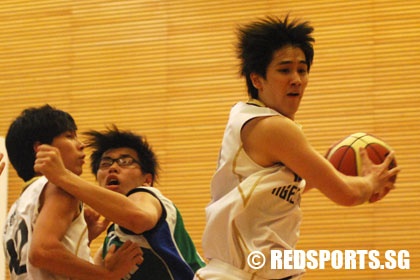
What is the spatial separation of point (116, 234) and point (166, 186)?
8.67 feet

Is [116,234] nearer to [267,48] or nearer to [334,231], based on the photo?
[267,48]

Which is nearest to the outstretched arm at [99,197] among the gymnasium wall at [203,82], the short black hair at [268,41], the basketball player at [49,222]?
the basketball player at [49,222]

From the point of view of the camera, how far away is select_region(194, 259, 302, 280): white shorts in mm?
2982

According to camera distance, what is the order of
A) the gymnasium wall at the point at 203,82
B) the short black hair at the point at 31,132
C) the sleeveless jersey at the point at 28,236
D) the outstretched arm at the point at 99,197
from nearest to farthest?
1. the outstretched arm at the point at 99,197
2. the sleeveless jersey at the point at 28,236
3. the short black hair at the point at 31,132
4. the gymnasium wall at the point at 203,82

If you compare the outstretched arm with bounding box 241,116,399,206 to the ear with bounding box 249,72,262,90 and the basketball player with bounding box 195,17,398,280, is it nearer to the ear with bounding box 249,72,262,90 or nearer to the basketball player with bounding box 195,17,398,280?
the basketball player with bounding box 195,17,398,280

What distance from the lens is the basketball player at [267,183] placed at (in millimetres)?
2992

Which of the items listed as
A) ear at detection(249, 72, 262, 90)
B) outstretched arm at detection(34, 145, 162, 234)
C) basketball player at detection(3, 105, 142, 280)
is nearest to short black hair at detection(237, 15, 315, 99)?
ear at detection(249, 72, 262, 90)

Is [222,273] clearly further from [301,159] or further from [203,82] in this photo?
[203,82]

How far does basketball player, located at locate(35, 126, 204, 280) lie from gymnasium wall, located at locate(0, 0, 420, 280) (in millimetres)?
2119

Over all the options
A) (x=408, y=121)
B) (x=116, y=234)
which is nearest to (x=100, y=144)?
(x=116, y=234)

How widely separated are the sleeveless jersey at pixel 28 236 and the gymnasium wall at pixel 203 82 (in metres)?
2.86

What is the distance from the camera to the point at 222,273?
3021 mm

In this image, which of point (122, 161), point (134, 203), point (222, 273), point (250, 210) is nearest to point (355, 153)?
point (250, 210)

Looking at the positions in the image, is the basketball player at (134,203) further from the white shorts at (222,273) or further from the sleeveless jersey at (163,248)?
the white shorts at (222,273)
